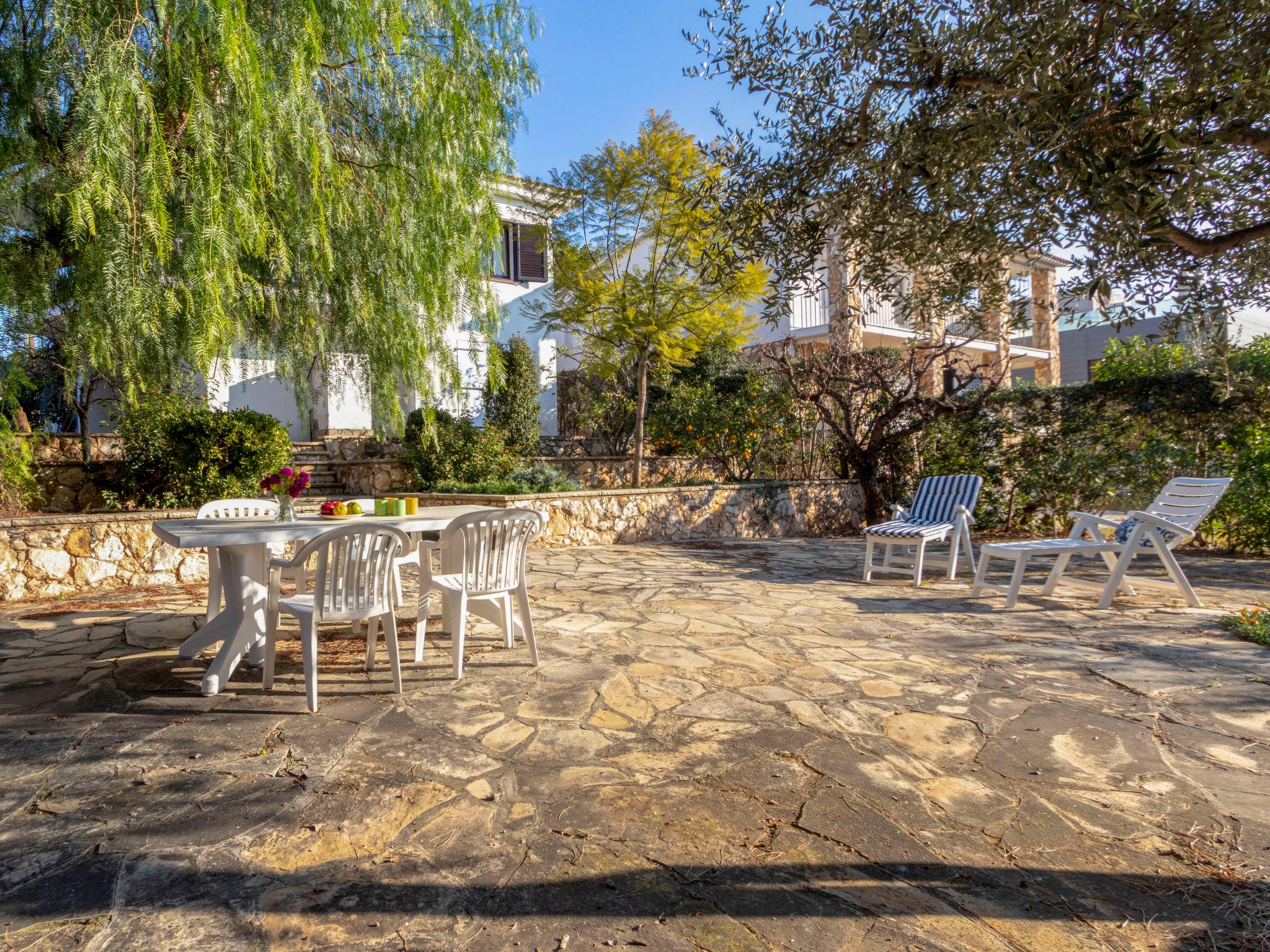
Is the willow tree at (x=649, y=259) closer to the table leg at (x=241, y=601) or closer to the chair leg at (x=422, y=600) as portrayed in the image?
the chair leg at (x=422, y=600)

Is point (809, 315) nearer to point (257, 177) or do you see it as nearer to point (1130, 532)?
point (1130, 532)

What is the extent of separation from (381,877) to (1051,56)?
3.65 m

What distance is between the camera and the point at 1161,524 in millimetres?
5910

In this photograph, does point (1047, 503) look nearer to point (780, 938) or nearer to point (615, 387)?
point (615, 387)

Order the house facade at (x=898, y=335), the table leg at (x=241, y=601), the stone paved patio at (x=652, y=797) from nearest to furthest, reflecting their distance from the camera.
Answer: the stone paved patio at (x=652, y=797) < the table leg at (x=241, y=601) < the house facade at (x=898, y=335)

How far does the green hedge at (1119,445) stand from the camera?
346 inches

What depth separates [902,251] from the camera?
11.7 feet

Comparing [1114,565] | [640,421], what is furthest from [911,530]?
[640,421]

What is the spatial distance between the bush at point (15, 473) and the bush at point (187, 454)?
2.83 ft

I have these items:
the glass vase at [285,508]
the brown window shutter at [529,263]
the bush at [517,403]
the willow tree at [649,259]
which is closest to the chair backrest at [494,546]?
the glass vase at [285,508]

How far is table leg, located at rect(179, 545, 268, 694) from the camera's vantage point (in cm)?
438

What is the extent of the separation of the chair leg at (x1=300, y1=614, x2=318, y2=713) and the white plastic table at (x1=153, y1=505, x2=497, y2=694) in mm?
550

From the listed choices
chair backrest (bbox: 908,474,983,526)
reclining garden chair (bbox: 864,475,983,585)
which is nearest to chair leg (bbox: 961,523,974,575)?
reclining garden chair (bbox: 864,475,983,585)

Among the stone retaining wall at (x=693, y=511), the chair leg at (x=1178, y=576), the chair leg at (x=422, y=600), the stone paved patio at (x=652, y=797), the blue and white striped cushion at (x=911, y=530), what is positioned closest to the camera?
the stone paved patio at (x=652, y=797)
